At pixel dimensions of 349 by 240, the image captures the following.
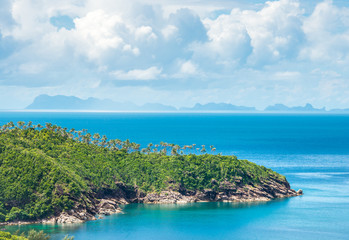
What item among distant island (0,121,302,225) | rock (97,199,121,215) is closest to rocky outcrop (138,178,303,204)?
distant island (0,121,302,225)

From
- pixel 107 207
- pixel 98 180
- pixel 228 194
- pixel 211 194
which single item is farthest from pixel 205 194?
pixel 98 180

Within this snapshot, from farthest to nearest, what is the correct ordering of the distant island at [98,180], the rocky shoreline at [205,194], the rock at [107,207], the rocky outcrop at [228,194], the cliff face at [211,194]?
the rocky outcrop at [228,194] → the cliff face at [211,194] → the rocky shoreline at [205,194] → the rock at [107,207] → the distant island at [98,180]

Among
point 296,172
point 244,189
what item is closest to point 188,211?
point 244,189

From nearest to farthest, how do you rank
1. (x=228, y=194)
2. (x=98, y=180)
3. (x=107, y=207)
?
(x=107, y=207) < (x=98, y=180) < (x=228, y=194)

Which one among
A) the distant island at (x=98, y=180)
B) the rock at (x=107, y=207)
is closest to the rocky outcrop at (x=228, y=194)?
the distant island at (x=98, y=180)

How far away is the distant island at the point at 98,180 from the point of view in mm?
106812

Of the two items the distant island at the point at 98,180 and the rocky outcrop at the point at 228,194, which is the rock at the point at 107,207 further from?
the rocky outcrop at the point at 228,194

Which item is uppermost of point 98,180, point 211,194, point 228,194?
point 98,180

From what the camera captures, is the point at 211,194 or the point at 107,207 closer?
the point at 107,207

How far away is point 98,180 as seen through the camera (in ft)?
410

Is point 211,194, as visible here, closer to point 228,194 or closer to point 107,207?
point 228,194

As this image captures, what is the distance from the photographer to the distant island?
10681 centimetres

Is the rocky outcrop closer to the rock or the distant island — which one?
the distant island

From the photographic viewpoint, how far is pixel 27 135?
13950 cm
